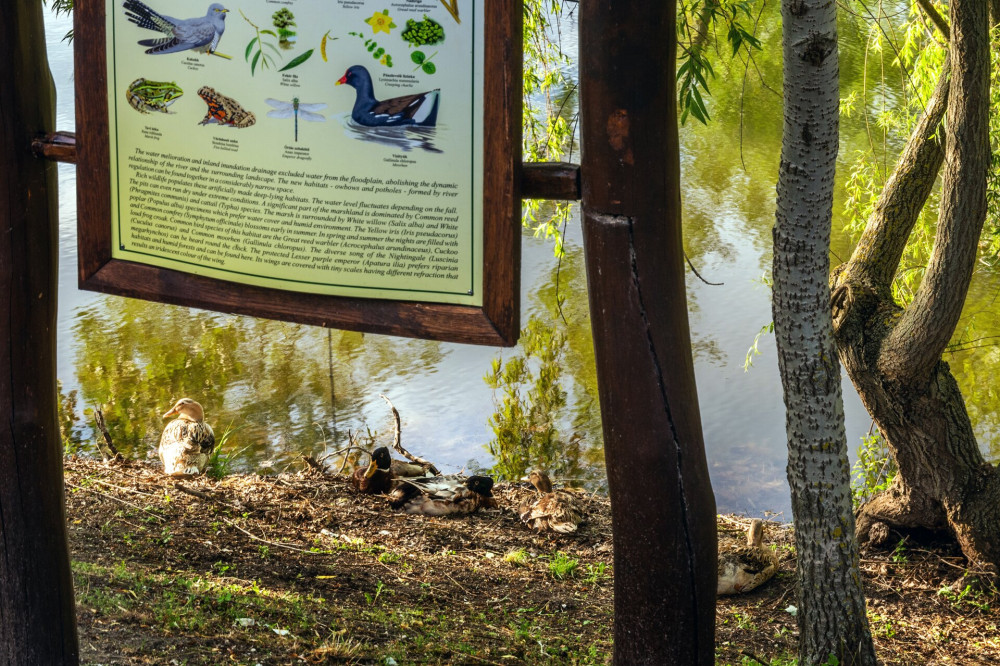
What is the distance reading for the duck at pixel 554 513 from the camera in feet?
17.5

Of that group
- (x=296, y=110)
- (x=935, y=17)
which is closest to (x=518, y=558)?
(x=296, y=110)

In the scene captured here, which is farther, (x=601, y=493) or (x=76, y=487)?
(x=601, y=493)

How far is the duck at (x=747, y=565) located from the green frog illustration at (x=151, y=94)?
10.4ft

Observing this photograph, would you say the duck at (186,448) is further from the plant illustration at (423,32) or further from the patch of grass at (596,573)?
the plant illustration at (423,32)

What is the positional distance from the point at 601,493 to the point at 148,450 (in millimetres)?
3211

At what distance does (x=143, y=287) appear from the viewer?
8.96 feet

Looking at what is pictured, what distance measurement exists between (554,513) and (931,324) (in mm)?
2161

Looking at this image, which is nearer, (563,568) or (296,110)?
(296,110)

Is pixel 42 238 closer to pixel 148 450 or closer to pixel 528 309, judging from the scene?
pixel 148 450

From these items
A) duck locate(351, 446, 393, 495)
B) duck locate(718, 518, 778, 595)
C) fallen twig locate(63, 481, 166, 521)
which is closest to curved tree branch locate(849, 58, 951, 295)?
duck locate(718, 518, 778, 595)

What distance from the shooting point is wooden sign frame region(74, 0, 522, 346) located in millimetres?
2324

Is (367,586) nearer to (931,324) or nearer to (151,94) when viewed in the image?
(151,94)

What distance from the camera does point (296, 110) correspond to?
2484 mm

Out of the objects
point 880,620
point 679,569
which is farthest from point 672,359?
point 880,620
